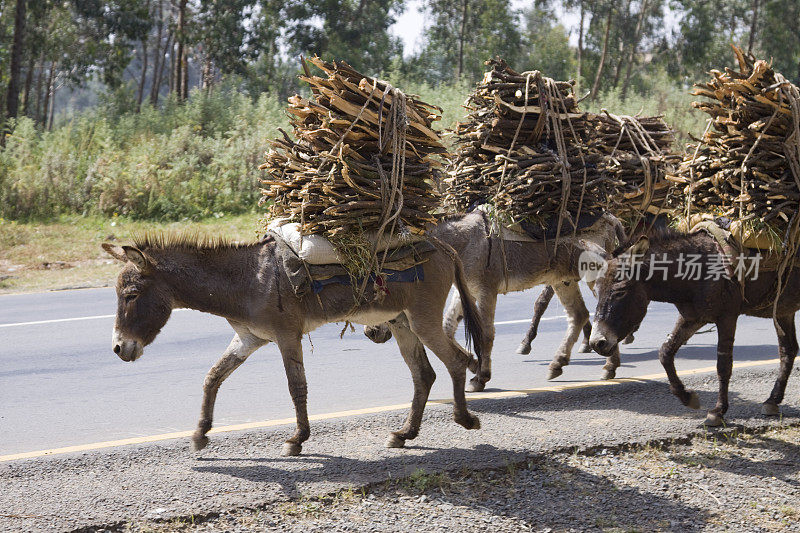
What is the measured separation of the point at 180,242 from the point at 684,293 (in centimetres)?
391

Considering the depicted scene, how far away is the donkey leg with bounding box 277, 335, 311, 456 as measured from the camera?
592 cm

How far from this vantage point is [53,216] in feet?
63.2

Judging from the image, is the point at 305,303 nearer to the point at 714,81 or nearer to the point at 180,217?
the point at 714,81

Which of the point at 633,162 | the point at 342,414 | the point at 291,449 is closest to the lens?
the point at 291,449

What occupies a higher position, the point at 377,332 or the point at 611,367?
the point at 377,332

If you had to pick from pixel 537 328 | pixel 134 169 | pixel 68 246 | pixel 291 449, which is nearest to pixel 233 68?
pixel 134 169

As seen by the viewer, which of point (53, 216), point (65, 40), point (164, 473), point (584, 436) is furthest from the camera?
point (65, 40)

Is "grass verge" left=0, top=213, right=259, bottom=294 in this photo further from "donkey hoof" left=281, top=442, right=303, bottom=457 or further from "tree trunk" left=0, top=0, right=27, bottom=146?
"donkey hoof" left=281, top=442, right=303, bottom=457

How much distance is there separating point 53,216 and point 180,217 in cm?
287

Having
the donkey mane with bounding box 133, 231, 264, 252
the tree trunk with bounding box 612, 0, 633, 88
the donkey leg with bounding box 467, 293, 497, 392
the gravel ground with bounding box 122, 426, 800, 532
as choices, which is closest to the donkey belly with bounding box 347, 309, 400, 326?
the donkey mane with bounding box 133, 231, 264, 252

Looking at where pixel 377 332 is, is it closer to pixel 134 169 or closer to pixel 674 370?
pixel 674 370

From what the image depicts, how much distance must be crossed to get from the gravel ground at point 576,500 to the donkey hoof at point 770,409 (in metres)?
0.91

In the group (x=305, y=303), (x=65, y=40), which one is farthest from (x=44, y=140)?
(x=305, y=303)

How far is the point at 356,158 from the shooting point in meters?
6.14
